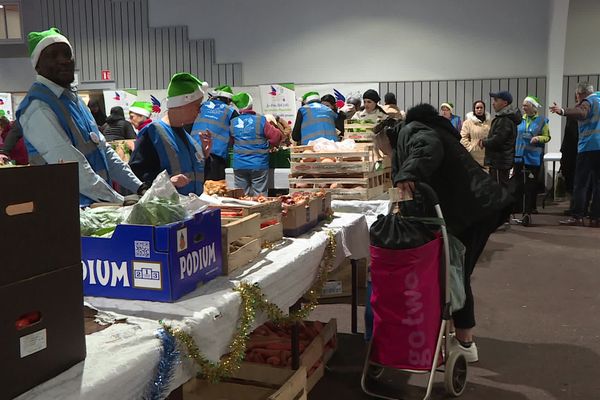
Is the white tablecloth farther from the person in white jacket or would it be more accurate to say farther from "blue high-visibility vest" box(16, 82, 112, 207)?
the person in white jacket

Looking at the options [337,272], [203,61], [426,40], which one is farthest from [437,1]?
[337,272]

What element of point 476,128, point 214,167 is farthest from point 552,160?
point 214,167

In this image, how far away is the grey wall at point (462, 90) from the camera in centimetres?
1062

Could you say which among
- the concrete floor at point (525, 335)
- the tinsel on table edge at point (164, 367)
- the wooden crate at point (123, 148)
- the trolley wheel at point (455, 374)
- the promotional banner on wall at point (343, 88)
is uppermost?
the promotional banner on wall at point (343, 88)

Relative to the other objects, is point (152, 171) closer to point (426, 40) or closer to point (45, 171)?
point (45, 171)

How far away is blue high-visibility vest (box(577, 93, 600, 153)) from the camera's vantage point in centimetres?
693

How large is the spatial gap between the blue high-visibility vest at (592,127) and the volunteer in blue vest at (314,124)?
2.94 metres

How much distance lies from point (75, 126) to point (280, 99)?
357 inches

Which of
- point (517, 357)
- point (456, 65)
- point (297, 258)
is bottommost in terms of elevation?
point (517, 357)

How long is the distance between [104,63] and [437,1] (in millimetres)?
6835

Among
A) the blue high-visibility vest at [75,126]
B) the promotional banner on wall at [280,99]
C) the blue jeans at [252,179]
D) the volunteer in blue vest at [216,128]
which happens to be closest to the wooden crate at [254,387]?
the blue high-visibility vest at [75,126]

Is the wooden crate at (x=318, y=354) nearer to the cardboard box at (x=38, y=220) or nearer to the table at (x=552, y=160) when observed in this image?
the cardboard box at (x=38, y=220)

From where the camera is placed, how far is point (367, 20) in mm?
11336

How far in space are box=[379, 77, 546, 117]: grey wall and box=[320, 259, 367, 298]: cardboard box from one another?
6.84m
